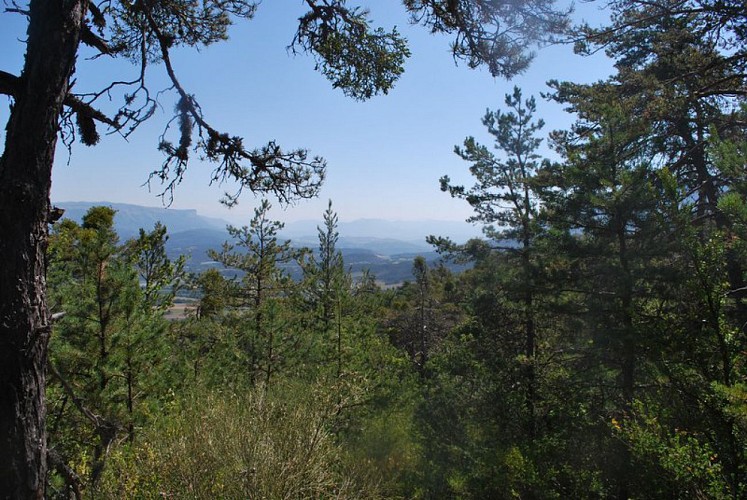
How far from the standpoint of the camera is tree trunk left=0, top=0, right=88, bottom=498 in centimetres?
241

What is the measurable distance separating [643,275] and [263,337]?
1008 cm

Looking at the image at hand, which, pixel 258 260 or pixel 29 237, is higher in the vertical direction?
pixel 29 237

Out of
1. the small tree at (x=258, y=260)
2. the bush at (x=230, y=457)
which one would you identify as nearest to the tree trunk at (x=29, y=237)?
the bush at (x=230, y=457)

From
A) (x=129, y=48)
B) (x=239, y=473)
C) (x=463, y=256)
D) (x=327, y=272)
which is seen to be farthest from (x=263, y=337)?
(x=129, y=48)

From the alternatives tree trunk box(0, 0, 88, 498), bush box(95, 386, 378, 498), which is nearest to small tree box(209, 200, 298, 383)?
bush box(95, 386, 378, 498)

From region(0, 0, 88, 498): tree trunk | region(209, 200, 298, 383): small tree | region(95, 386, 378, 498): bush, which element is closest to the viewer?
region(0, 0, 88, 498): tree trunk

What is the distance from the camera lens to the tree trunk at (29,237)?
7.91 ft

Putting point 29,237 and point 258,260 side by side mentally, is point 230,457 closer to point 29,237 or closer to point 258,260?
point 29,237

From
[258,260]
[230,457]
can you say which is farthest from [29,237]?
[258,260]

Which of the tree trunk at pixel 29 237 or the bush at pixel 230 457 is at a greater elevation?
the tree trunk at pixel 29 237

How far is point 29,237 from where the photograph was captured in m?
2.51

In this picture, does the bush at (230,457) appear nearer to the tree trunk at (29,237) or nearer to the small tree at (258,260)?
the tree trunk at (29,237)

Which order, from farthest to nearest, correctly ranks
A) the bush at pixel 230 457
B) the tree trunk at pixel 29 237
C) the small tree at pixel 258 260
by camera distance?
the small tree at pixel 258 260 → the bush at pixel 230 457 → the tree trunk at pixel 29 237

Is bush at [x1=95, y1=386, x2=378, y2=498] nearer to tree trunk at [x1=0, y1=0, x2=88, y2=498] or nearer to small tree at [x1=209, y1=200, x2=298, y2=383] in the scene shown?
tree trunk at [x1=0, y1=0, x2=88, y2=498]
